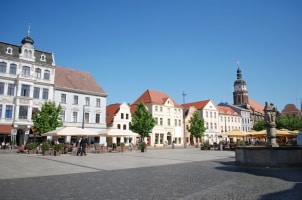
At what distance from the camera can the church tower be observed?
344ft

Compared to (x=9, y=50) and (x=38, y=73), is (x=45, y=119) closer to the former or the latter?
(x=38, y=73)

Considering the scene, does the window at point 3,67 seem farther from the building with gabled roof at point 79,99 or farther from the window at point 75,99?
the window at point 75,99

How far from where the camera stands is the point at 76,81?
1977 inches

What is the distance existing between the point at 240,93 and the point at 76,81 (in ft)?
251

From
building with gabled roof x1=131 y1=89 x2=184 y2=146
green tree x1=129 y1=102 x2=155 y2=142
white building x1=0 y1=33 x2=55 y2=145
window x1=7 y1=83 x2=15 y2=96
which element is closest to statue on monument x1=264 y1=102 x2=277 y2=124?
Result: green tree x1=129 y1=102 x2=155 y2=142

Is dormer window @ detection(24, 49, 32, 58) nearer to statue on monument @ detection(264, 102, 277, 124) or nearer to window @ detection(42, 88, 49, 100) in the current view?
window @ detection(42, 88, 49, 100)

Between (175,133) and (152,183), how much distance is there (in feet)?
190

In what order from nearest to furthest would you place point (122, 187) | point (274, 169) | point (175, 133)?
1. point (122, 187)
2. point (274, 169)
3. point (175, 133)

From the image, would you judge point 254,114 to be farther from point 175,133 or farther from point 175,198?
point 175,198

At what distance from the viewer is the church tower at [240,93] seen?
104750mm

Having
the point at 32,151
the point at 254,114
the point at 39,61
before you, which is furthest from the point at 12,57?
the point at 254,114

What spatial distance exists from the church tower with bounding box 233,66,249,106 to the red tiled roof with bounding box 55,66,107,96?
232ft

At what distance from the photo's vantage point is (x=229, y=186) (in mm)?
9062

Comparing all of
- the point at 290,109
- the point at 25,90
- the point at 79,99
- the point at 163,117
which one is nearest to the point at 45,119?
the point at 25,90
